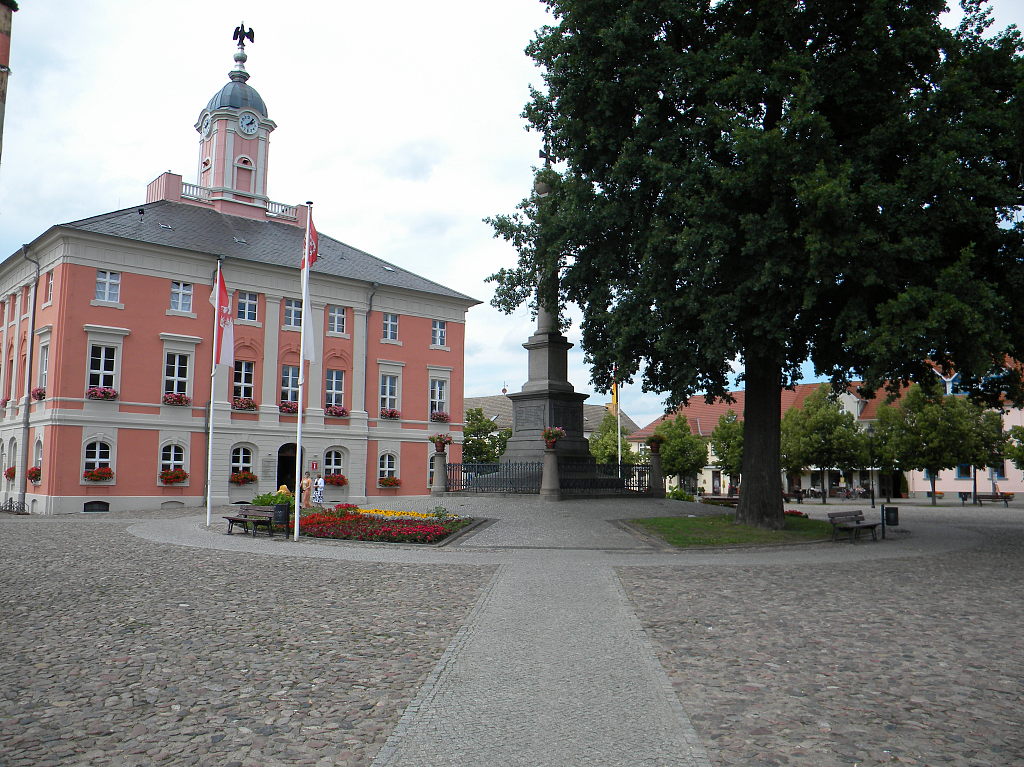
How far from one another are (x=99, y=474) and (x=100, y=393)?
11.4ft

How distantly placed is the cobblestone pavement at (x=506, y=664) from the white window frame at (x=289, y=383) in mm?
27271

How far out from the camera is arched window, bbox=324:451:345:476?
42281 millimetres

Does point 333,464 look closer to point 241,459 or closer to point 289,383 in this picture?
point 289,383

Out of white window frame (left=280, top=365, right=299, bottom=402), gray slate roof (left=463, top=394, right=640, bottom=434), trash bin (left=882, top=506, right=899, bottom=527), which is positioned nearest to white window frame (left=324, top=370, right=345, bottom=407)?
white window frame (left=280, top=365, right=299, bottom=402)

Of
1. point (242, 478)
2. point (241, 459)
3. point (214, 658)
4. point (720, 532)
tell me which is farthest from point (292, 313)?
point (214, 658)

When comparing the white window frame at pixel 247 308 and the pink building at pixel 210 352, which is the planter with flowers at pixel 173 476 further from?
the white window frame at pixel 247 308

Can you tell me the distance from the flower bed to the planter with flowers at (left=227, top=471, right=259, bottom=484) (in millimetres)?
18020

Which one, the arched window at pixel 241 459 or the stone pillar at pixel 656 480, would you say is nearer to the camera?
the stone pillar at pixel 656 480

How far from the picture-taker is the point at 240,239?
41969 mm

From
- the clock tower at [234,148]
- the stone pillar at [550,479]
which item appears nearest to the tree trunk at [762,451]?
the stone pillar at [550,479]

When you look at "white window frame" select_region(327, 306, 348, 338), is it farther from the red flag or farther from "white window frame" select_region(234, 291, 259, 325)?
the red flag

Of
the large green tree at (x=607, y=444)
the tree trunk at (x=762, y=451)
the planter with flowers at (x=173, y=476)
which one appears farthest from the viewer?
the large green tree at (x=607, y=444)

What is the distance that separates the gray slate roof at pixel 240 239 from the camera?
37.5 metres

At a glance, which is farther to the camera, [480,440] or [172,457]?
[480,440]
